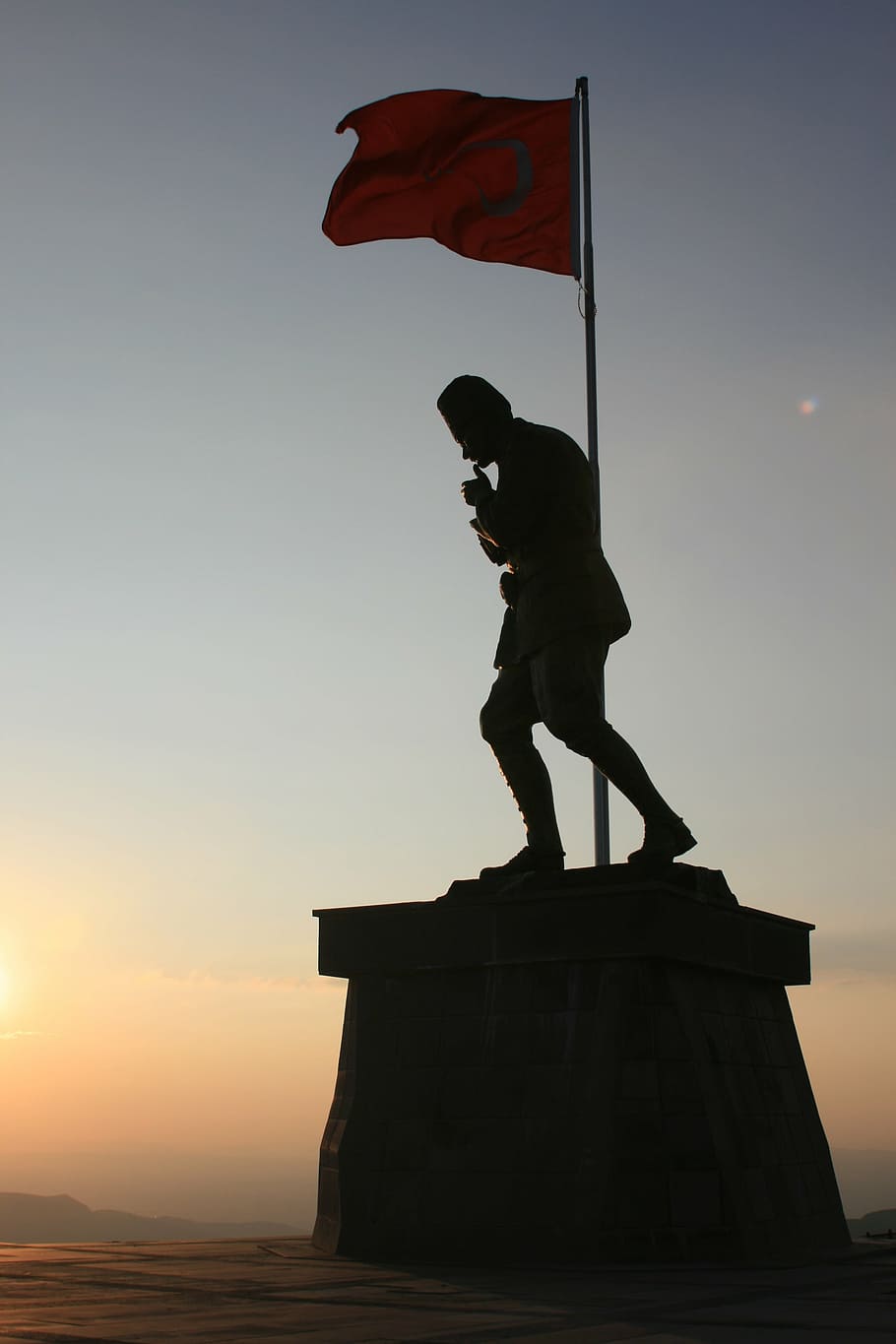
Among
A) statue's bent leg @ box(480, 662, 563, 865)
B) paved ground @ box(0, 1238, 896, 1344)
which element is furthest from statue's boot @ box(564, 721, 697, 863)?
paved ground @ box(0, 1238, 896, 1344)

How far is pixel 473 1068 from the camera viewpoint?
9.17 metres

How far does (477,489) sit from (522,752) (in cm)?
193

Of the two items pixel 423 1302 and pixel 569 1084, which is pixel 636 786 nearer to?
pixel 569 1084

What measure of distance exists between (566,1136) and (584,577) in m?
3.67

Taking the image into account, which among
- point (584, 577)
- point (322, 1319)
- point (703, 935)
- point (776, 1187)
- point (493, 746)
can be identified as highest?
point (584, 577)

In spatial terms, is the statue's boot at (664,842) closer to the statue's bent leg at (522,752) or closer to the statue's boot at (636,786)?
the statue's boot at (636,786)

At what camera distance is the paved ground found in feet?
16.5

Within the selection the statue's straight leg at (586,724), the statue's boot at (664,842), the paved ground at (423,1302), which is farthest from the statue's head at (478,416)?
the paved ground at (423,1302)

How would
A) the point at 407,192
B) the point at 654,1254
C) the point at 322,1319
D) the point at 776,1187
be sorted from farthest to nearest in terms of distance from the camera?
the point at 407,192 → the point at 776,1187 → the point at 654,1254 → the point at 322,1319

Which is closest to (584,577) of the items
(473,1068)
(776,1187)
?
(473,1068)

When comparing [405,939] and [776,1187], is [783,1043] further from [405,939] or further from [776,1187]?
[405,939]

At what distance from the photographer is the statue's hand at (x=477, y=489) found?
10078 mm

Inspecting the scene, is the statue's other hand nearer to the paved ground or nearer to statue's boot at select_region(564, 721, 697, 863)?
statue's boot at select_region(564, 721, 697, 863)

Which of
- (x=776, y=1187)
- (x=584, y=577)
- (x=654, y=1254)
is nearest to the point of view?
(x=654, y=1254)
